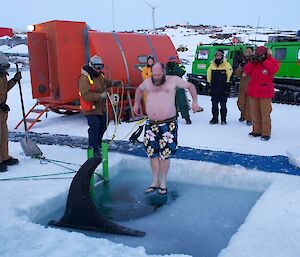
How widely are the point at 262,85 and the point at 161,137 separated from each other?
2.88 meters

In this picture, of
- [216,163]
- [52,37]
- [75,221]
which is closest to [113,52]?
[52,37]

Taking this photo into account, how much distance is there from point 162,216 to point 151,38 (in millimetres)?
7143

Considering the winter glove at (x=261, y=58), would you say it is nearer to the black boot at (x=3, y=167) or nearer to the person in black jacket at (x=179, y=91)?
the person in black jacket at (x=179, y=91)

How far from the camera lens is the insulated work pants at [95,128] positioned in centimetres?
595

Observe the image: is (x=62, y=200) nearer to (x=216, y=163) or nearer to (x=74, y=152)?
(x=74, y=152)

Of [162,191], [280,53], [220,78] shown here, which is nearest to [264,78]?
[220,78]

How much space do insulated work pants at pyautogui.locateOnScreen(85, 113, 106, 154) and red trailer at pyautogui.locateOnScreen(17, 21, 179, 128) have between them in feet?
5.74

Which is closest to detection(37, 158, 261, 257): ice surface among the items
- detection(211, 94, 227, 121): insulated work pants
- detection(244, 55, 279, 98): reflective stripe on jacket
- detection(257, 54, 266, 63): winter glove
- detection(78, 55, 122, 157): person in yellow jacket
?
detection(78, 55, 122, 157): person in yellow jacket

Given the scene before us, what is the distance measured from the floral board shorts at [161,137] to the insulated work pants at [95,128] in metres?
1.49

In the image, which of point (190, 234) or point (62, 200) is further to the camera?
point (62, 200)

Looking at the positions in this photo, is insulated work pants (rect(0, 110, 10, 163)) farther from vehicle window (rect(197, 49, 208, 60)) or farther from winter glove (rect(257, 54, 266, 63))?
vehicle window (rect(197, 49, 208, 60))

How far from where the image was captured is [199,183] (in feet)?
17.6

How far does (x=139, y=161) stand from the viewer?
5.95 meters

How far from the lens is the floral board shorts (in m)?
4.59
